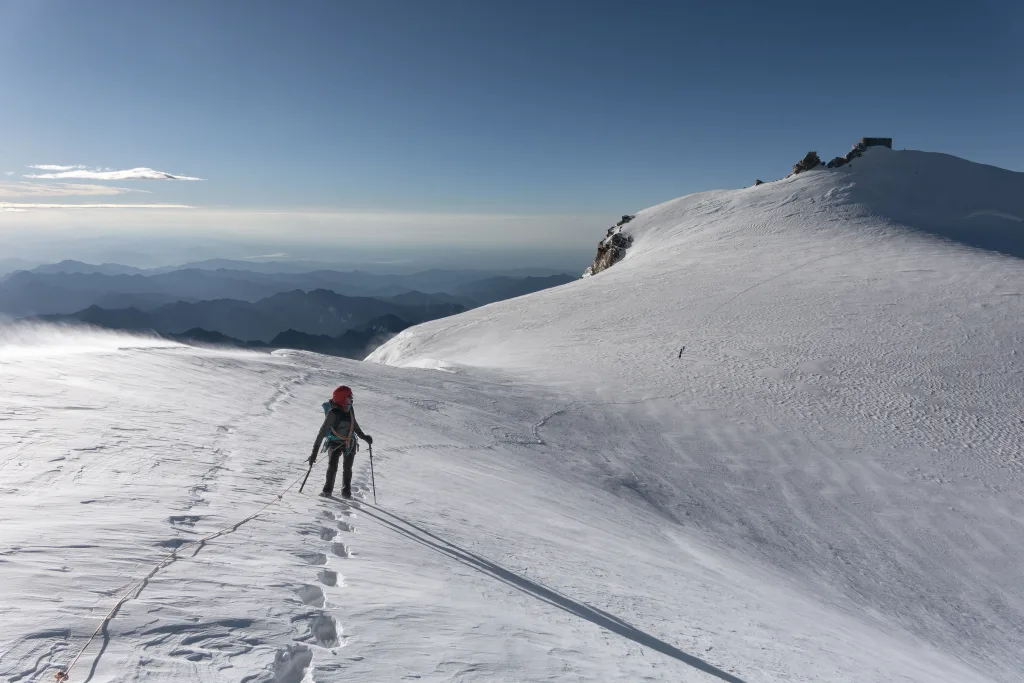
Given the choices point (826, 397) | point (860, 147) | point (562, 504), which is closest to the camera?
point (562, 504)

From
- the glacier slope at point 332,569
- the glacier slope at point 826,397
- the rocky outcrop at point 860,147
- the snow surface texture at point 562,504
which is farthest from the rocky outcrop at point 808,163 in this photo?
the glacier slope at point 332,569

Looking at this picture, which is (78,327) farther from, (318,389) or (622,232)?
(622,232)

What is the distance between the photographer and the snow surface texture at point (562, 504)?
14.6 feet

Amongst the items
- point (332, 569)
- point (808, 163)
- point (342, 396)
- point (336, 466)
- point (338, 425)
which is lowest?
point (332, 569)

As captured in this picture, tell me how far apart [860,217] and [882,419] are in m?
36.6

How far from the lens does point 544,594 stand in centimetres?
643

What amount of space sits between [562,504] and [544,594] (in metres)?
5.00

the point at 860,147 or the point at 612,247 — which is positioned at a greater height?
the point at 860,147

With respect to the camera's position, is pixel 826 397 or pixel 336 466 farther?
pixel 826 397

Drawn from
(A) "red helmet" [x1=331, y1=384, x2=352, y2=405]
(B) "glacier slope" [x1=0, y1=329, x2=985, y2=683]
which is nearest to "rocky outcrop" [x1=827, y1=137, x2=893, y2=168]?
(B) "glacier slope" [x1=0, y1=329, x2=985, y2=683]

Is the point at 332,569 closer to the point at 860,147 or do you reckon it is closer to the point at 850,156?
the point at 850,156

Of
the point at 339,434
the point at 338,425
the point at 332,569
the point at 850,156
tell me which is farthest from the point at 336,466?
the point at 850,156

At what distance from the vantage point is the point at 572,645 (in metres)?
5.11

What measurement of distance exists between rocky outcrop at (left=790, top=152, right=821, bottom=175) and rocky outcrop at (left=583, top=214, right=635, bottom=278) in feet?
67.5
